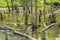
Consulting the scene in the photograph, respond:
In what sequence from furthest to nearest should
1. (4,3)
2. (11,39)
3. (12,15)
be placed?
(4,3), (12,15), (11,39)

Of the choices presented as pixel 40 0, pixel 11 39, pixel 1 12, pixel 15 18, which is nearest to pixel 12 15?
pixel 15 18

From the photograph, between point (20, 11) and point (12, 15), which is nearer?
point (12, 15)

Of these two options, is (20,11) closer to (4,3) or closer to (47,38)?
(4,3)

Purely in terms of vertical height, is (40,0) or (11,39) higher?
(40,0)

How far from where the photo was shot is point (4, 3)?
5934 mm

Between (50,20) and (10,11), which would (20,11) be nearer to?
(10,11)

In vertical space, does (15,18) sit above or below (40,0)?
below

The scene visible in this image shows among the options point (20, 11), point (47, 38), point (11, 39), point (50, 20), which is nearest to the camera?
point (11, 39)

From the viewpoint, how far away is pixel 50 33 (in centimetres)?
404

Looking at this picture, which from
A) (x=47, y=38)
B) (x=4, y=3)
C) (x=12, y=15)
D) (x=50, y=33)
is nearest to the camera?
(x=47, y=38)

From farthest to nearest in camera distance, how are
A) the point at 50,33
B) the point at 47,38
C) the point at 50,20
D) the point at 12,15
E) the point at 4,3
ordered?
the point at 4,3 < the point at 12,15 < the point at 50,20 < the point at 50,33 < the point at 47,38

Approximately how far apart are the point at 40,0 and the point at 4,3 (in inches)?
41.7

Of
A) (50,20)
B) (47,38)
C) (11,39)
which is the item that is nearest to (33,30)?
(47,38)

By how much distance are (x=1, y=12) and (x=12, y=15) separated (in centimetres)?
54
